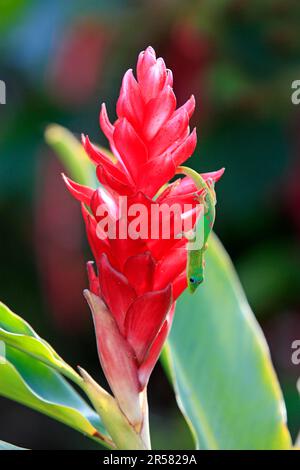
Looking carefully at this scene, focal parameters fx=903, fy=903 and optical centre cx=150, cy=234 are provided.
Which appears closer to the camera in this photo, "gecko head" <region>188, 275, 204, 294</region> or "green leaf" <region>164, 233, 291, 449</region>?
"gecko head" <region>188, 275, 204, 294</region>

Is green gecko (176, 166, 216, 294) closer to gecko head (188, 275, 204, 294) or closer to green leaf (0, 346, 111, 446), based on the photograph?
gecko head (188, 275, 204, 294)

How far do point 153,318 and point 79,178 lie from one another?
2.03 feet

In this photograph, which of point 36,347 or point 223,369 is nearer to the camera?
point 36,347

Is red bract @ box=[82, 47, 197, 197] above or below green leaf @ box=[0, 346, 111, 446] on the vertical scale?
above

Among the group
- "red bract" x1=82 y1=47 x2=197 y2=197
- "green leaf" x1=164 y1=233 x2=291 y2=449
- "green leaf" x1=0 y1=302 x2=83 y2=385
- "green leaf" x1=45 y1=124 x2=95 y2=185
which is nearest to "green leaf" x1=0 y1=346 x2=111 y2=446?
"green leaf" x1=0 y1=302 x2=83 y2=385

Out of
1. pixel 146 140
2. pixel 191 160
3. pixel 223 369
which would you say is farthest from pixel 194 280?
pixel 191 160

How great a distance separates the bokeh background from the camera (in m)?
2.65

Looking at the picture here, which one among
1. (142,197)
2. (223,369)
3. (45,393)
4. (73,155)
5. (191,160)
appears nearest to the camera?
(142,197)

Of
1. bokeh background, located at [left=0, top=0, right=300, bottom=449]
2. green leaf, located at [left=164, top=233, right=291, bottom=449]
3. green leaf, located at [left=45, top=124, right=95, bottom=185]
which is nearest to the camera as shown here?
green leaf, located at [left=164, top=233, right=291, bottom=449]

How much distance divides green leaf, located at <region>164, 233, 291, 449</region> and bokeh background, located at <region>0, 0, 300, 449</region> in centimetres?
112

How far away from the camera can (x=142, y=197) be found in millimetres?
942

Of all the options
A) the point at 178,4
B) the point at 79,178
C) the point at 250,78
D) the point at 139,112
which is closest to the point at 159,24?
the point at 178,4

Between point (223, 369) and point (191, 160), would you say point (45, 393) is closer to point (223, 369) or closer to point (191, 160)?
point (223, 369)

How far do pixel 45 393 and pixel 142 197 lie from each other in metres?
0.44
